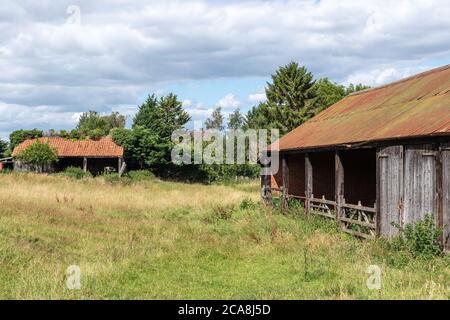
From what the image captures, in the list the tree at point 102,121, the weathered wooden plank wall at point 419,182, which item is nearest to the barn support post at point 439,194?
the weathered wooden plank wall at point 419,182

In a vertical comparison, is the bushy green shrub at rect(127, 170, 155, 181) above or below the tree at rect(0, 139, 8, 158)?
below

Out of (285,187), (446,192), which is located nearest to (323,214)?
(285,187)

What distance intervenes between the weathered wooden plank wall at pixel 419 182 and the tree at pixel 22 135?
48635 millimetres

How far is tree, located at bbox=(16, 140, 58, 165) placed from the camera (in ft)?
146

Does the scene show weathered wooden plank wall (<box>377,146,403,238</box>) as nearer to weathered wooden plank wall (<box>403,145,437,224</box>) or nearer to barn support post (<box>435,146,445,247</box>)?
weathered wooden plank wall (<box>403,145,437,224</box>)

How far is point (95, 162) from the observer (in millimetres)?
49688

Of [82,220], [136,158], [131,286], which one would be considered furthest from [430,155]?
[136,158]

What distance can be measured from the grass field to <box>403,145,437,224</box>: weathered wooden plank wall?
980 millimetres

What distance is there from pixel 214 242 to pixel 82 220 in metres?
5.99

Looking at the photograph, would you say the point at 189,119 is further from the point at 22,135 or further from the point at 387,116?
the point at 387,116

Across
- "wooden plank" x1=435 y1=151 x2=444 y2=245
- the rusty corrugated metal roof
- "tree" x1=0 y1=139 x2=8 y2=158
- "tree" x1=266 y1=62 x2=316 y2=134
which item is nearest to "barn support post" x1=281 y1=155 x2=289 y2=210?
the rusty corrugated metal roof

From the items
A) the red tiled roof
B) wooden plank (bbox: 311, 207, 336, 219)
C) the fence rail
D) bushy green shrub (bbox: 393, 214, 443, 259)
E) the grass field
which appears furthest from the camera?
the red tiled roof

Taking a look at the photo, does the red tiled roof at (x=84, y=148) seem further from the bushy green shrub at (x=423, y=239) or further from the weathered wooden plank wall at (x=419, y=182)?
the bushy green shrub at (x=423, y=239)

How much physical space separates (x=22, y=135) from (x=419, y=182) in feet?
167
